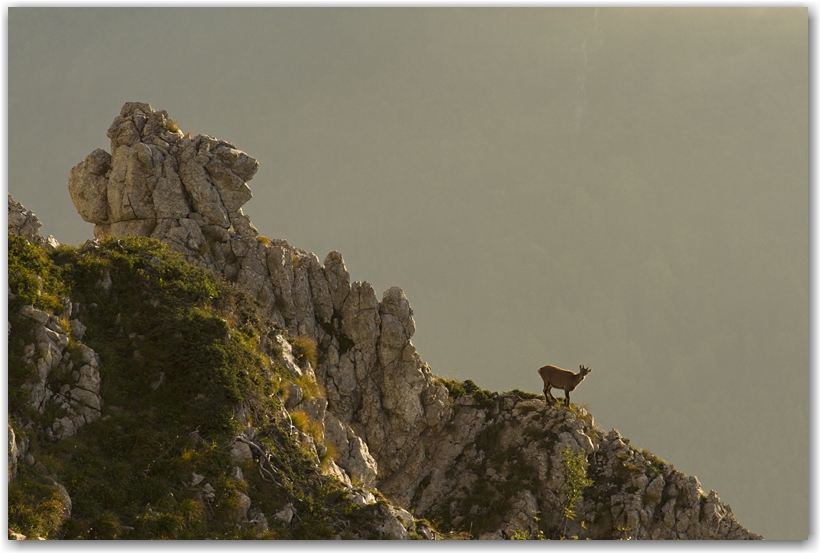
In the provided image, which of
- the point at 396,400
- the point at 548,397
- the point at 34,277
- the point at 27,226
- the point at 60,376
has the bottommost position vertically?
the point at 60,376

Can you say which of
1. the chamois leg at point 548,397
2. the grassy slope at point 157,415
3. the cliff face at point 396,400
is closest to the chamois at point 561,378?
the chamois leg at point 548,397

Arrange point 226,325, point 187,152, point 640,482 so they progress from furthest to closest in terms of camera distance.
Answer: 1. point 187,152
2. point 640,482
3. point 226,325

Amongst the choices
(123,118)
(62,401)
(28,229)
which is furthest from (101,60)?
(62,401)

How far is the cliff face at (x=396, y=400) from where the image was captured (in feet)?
129

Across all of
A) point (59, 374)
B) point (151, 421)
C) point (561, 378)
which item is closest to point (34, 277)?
point (59, 374)

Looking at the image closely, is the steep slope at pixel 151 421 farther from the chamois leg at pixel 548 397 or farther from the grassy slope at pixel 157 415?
the chamois leg at pixel 548 397

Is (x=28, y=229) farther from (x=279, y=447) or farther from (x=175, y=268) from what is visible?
(x=279, y=447)

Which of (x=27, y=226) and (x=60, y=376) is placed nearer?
(x=60, y=376)

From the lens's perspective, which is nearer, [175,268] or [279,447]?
[279,447]

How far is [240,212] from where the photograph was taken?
43625 millimetres

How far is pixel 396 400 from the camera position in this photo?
42.4m

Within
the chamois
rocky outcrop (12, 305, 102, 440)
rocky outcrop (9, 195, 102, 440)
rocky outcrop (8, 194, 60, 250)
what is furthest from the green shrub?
the chamois

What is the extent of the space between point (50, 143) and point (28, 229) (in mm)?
185269

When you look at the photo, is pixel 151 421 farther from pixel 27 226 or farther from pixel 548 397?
pixel 548 397
